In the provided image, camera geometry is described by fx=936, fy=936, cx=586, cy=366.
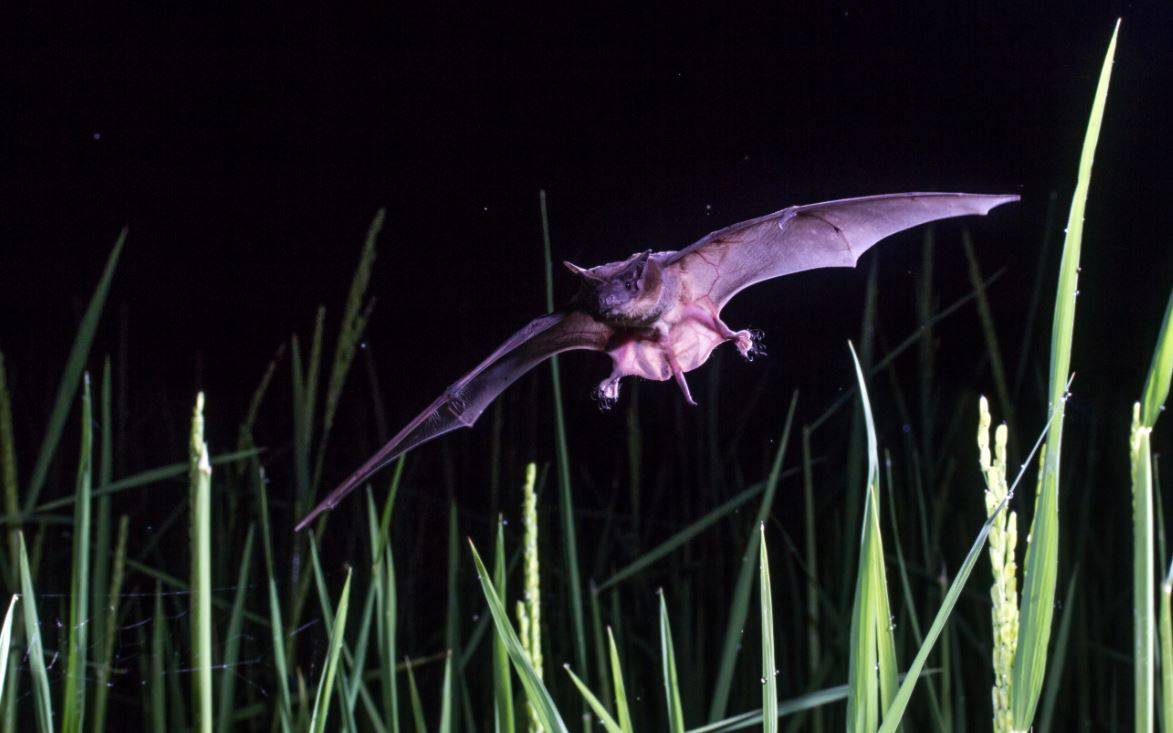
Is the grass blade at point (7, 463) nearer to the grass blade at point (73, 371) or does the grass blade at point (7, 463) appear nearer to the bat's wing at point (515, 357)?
the grass blade at point (73, 371)

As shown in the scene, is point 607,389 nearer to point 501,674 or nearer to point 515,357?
point 515,357

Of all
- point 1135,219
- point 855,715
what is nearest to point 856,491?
point 855,715

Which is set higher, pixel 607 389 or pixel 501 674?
pixel 607 389

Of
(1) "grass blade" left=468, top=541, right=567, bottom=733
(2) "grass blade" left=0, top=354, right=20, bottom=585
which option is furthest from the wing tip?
(2) "grass blade" left=0, top=354, right=20, bottom=585

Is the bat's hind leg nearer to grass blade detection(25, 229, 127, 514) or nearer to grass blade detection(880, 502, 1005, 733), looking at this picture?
grass blade detection(25, 229, 127, 514)

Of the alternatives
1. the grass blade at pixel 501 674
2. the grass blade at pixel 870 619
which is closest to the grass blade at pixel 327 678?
the grass blade at pixel 501 674

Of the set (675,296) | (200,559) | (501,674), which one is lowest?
(501,674)

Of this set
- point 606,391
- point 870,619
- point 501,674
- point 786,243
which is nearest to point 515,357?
point 606,391

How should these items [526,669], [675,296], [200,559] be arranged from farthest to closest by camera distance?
[675,296] < [526,669] < [200,559]
